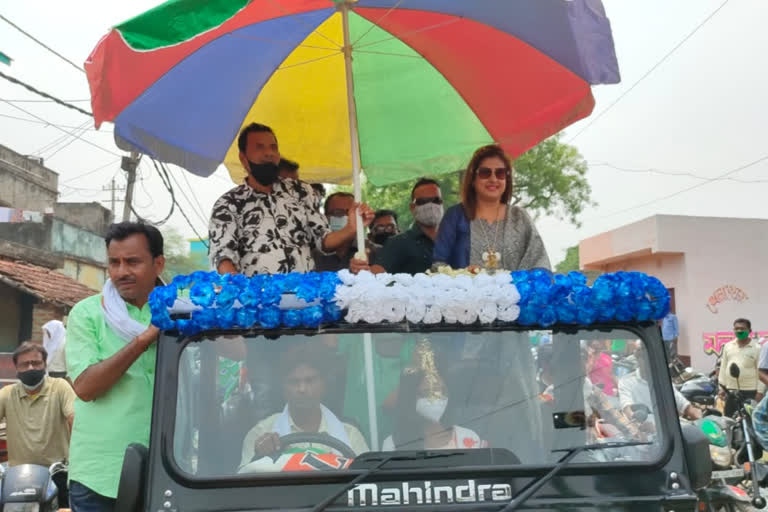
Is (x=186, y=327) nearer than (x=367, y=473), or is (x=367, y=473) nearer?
(x=367, y=473)

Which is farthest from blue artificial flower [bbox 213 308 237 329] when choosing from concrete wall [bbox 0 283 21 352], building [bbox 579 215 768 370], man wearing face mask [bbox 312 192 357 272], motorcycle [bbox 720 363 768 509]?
building [bbox 579 215 768 370]

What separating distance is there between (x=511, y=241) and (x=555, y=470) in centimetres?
165

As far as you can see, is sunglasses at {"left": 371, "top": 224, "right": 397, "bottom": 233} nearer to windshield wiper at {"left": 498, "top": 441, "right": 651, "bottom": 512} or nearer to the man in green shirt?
the man in green shirt

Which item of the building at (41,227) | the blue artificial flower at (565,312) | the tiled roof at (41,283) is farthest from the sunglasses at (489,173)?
the building at (41,227)

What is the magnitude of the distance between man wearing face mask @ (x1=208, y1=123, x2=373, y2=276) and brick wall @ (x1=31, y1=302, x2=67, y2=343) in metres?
16.0

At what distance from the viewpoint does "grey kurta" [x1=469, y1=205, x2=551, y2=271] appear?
396cm

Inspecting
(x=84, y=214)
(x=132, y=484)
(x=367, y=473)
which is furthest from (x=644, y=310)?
(x=84, y=214)

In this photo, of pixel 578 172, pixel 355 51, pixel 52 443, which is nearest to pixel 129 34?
pixel 355 51

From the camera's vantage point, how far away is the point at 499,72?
5.10 meters

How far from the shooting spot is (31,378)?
6234 millimetres

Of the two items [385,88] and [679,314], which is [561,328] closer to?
[385,88]

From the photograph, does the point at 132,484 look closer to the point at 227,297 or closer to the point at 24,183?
the point at 227,297

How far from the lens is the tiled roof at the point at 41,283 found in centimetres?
1858

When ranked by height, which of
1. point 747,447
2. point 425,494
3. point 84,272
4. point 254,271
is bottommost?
point 747,447
